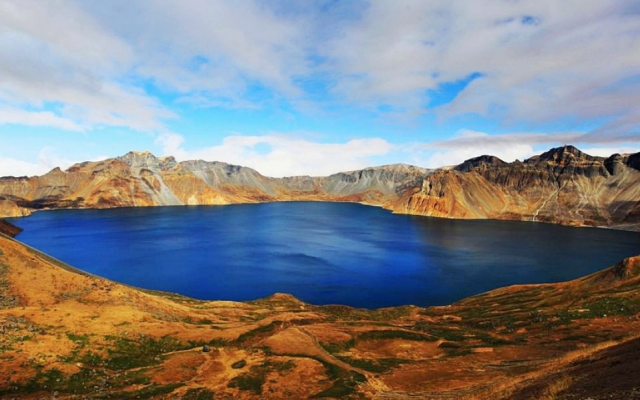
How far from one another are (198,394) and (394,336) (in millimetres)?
27590

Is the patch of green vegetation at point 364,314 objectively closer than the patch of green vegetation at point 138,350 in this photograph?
No

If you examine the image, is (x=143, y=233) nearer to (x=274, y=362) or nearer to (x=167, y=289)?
(x=167, y=289)

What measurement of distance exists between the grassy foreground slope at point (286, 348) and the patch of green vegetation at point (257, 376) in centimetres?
18

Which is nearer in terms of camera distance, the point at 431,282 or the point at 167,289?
the point at 167,289

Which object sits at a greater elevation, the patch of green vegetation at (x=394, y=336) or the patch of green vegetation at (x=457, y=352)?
the patch of green vegetation at (x=457, y=352)

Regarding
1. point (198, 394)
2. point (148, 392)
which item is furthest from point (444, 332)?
point (148, 392)

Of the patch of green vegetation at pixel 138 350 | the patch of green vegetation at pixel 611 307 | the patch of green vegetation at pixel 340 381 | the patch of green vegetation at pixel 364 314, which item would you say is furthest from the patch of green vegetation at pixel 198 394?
the patch of green vegetation at pixel 611 307

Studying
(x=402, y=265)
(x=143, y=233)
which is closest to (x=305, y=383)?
(x=402, y=265)

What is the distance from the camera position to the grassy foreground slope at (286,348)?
32.4 meters

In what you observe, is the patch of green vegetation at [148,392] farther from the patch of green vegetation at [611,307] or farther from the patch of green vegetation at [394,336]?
the patch of green vegetation at [611,307]

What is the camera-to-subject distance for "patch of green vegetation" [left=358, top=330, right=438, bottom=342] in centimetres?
5122

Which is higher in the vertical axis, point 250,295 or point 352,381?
point 352,381

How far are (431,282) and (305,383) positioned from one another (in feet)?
256

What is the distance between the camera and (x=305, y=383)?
3662 centimetres
